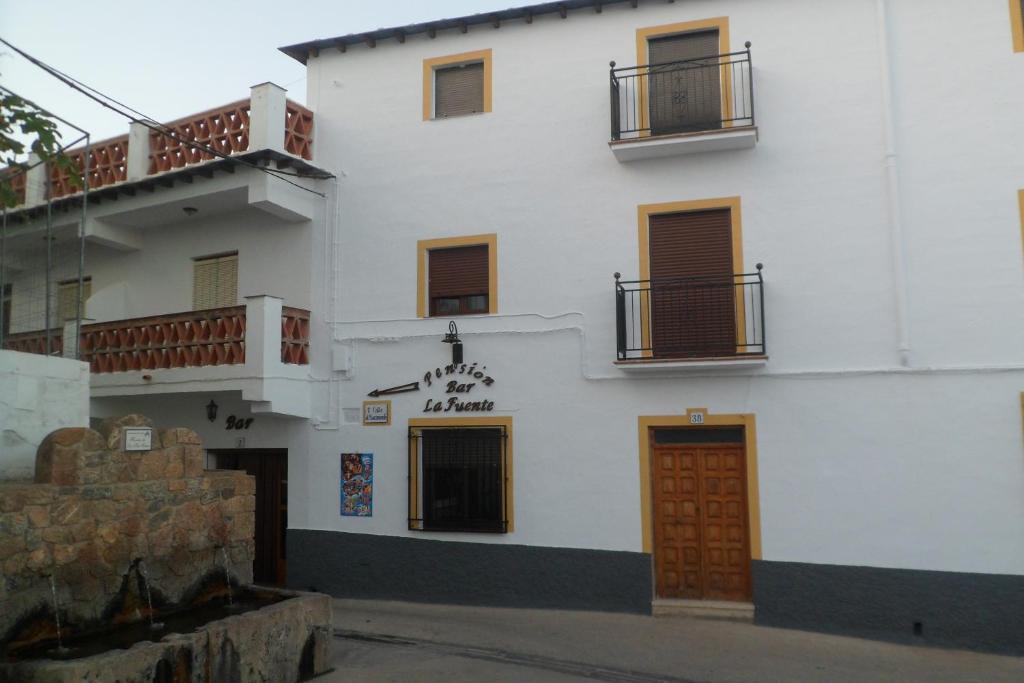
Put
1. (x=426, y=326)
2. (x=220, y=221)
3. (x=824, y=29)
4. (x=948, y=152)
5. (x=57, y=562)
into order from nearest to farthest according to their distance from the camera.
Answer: (x=57, y=562) → (x=948, y=152) → (x=824, y=29) → (x=426, y=326) → (x=220, y=221)

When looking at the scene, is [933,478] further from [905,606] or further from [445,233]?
[445,233]

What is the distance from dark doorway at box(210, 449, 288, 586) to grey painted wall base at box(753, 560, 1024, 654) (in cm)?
648

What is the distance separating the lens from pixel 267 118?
1087 centimetres

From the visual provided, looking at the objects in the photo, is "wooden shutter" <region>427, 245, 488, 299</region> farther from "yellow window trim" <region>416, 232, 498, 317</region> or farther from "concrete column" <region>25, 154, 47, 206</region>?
"concrete column" <region>25, 154, 47, 206</region>

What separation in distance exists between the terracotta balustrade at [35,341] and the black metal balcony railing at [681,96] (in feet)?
28.0

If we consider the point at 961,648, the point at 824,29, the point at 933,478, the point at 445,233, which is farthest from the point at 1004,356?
the point at 445,233

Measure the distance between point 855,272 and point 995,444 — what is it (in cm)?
230

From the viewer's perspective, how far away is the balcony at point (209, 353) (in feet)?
35.1

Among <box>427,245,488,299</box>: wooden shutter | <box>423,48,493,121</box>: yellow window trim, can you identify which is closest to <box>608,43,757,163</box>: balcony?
<box>423,48,493,121</box>: yellow window trim

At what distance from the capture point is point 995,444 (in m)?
8.64

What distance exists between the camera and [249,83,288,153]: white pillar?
35.6 ft

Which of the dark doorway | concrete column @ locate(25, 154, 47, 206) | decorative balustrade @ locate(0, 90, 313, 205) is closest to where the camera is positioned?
decorative balustrade @ locate(0, 90, 313, 205)

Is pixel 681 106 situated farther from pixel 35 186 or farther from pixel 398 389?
pixel 35 186

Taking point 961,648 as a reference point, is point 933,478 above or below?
above
